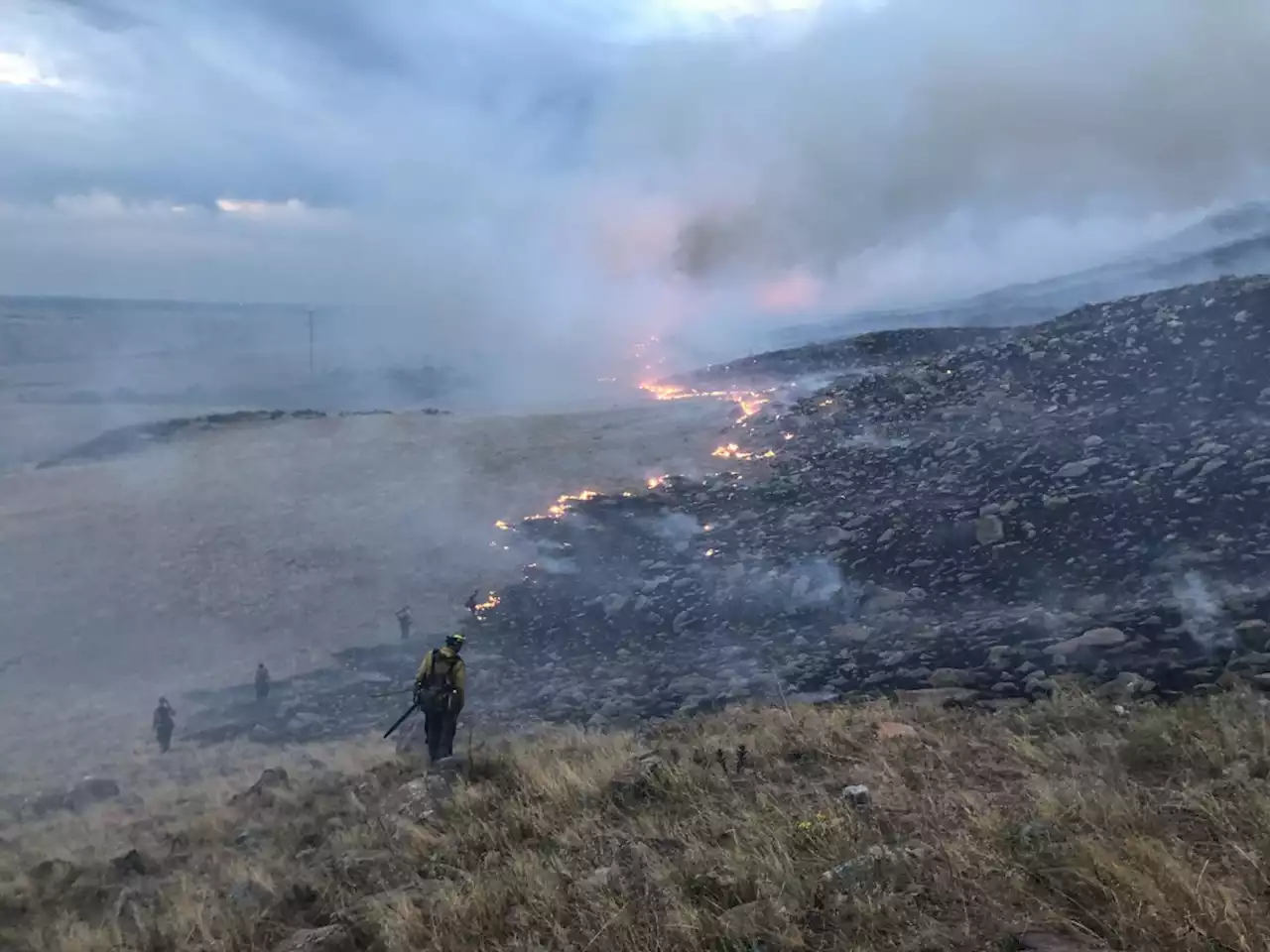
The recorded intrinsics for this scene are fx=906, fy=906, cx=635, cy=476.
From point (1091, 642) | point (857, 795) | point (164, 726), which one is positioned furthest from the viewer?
point (164, 726)

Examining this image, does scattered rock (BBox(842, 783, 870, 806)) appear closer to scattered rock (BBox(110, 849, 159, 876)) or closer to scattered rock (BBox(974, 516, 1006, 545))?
scattered rock (BBox(110, 849, 159, 876))

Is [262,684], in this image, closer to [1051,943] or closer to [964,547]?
[964,547]

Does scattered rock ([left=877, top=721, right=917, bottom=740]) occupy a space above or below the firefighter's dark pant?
above

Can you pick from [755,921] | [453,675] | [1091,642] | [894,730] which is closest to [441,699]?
[453,675]

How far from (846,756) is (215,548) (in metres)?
14.0

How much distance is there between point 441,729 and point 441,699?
264mm

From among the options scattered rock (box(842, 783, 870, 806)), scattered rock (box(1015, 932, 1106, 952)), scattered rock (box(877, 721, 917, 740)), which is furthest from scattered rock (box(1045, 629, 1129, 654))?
scattered rock (box(1015, 932, 1106, 952))

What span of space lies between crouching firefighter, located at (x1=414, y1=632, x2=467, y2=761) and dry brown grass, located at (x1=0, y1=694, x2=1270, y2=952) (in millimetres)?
797

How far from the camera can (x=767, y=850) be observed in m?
3.90

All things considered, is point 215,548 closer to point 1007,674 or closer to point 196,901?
point 196,901

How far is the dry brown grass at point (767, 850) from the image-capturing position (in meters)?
3.18

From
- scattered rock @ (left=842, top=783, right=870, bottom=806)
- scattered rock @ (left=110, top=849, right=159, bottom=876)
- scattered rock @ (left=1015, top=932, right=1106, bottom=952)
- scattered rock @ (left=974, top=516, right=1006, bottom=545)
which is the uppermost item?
scattered rock @ (left=1015, top=932, right=1106, bottom=952)

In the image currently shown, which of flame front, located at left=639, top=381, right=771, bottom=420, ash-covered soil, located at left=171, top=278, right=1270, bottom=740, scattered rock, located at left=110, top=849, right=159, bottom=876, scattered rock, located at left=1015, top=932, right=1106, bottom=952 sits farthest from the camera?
flame front, located at left=639, top=381, right=771, bottom=420

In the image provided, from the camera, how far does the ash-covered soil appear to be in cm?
778
